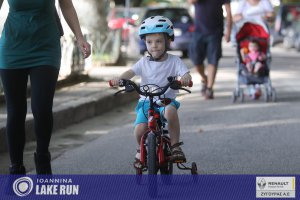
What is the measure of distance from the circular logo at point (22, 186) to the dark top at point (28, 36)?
78cm

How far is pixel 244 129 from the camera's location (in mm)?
10633

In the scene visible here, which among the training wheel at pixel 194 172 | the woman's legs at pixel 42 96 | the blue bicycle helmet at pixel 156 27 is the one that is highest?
the blue bicycle helmet at pixel 156 27

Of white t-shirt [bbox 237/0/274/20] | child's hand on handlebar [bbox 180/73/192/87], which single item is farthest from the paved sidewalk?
child's hand on handlebar [bbox 180/73/192/87]

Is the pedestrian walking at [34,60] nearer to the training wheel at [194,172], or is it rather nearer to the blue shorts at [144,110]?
the blue shorts at [144,110]

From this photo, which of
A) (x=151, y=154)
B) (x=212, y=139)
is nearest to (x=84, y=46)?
(x=151, y=154)

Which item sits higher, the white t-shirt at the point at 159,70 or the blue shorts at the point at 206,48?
the white t-shirt at the point at 159,70

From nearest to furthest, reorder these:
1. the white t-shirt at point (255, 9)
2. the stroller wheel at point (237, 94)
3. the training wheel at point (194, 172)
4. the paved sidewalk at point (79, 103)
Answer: the training wheel at point (194, 172)
the paved sidewalk at point (79, 103)
the stroller wheel at point (237, 94)
the white t-shirt at point (255, 9)

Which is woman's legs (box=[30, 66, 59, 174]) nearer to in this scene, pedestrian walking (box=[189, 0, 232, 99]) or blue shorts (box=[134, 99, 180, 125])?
blue shorts (box=[134, 99, 180, 125])

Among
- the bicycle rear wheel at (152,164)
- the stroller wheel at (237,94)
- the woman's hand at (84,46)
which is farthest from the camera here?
the stroller wheel at (237,94)

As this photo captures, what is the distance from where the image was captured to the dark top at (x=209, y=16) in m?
14.0

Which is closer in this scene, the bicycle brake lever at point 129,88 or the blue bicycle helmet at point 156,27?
the bicycle brake lever at point 129,88

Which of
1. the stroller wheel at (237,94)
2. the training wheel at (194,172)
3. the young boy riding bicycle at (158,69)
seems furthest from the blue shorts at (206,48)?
the young boy riding bicycle at (158,69)

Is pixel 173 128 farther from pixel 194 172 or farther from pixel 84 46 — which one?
pixel 84 46

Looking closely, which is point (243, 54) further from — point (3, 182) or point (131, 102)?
point (3, 182)
